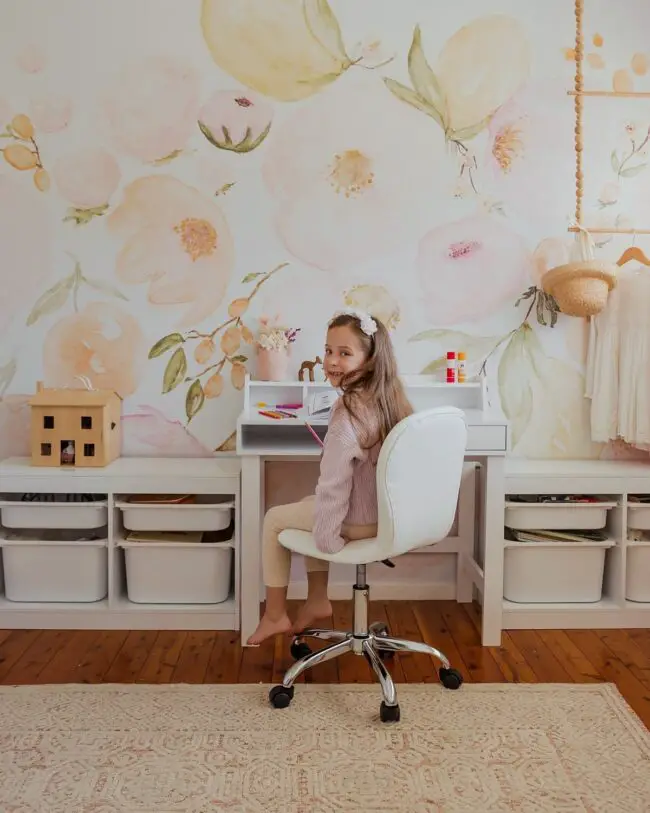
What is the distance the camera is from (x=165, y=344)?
3.36 m

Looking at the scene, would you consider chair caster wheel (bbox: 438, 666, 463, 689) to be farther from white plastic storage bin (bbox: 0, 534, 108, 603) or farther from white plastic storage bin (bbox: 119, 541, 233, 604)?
white plastic storage bin (bbox: 0, 534, 108, 603)

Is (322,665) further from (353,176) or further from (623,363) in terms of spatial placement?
(353,176)

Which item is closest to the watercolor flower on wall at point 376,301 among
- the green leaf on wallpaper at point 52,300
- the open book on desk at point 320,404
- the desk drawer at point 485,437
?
the open book on desk at point 320,404

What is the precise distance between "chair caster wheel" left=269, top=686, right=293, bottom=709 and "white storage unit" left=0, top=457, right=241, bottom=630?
0.67 metres

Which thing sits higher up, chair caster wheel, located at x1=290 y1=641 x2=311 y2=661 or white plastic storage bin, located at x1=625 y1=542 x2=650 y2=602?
white plastic storage bin, located at x1=625 y1=542 x2=650 y2=602

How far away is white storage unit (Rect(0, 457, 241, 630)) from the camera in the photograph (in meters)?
3.00

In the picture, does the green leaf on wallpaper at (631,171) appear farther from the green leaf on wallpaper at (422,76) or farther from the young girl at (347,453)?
the young girl at (347,453)

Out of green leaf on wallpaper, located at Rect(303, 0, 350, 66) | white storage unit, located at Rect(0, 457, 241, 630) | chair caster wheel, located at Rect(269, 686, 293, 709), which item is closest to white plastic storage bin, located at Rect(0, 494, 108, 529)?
white storage unit, located at Rect(0, 457, 241, 630)

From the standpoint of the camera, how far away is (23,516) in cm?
303

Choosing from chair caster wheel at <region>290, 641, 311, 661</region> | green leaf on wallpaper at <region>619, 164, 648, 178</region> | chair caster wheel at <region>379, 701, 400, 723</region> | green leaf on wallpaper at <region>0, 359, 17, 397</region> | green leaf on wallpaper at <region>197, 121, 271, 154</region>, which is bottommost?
chair caster wheel at <region>379, 701, 400, 723</region>

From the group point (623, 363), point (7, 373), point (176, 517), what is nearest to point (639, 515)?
point (623, 363)

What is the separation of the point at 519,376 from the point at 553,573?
85cm

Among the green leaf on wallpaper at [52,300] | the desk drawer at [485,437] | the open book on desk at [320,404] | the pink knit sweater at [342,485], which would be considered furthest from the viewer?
the green leaf on wallpaper at [52,300]

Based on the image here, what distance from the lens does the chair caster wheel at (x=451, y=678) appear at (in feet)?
8.06
